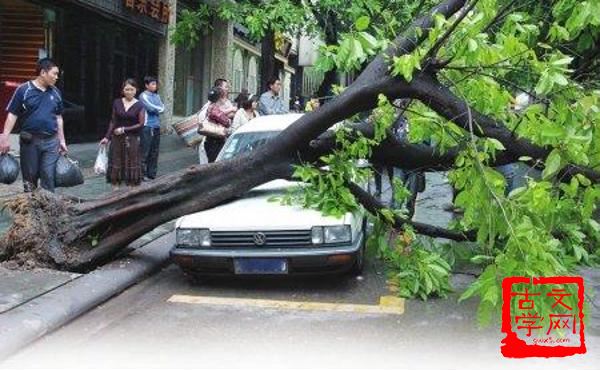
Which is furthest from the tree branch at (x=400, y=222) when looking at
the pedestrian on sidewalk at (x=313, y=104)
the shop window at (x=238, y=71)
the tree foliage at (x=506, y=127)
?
the shop window at (x=238, y=71)

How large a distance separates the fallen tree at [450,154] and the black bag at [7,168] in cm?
100

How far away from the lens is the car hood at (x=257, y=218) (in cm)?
621

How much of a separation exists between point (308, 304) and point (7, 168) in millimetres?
3859

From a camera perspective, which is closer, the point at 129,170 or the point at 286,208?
the point at 286,208

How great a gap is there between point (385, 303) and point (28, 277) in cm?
315

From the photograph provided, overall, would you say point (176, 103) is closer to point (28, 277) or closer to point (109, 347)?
point (28, 277)

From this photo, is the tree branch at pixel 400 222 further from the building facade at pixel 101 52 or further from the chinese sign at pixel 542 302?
the building facade at pixel 101 52

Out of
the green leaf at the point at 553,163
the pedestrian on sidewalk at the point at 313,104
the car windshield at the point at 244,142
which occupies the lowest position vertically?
the car windshield at the point at 244,142

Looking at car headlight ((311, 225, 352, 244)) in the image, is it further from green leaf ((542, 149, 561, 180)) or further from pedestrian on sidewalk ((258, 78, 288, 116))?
pedestrian on sidewalk ((258, 78, 288, 116))

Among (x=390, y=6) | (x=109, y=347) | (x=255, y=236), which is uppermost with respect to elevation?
(x=390, y=6)

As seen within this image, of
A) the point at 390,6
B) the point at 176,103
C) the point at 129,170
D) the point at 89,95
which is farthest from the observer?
the point at 176,103

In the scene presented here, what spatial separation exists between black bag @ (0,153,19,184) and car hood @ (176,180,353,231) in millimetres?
2392

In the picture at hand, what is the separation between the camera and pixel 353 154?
6539 mm

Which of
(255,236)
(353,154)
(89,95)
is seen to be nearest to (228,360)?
(255,236)
